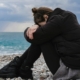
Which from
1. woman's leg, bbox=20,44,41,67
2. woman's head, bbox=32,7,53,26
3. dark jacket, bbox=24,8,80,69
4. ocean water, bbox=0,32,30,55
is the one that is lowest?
ocean water, bbox=0,32,30,55

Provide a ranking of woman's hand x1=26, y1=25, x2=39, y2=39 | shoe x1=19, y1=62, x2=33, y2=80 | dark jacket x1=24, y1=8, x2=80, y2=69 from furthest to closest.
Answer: shoe x1=19, y1=62, x2=33, y2=80 → woman's hand x1=26, y1=25, x2=39, y2=39 → dark jacket x1=24, y1=8, x2=80, y2=69

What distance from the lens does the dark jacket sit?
3.69m

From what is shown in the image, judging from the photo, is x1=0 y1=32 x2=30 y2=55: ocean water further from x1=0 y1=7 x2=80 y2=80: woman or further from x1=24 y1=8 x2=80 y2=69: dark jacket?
x1=24 y1=8 x2=80 y2=69: dark jacket

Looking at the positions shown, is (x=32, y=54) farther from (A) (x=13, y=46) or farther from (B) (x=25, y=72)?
(A) (x=13, y=46)

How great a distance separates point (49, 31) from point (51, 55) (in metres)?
0.34

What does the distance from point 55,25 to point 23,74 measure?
3.41ft

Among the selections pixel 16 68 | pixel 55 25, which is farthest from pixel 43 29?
pixel 16 68

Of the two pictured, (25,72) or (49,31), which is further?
(25,72)

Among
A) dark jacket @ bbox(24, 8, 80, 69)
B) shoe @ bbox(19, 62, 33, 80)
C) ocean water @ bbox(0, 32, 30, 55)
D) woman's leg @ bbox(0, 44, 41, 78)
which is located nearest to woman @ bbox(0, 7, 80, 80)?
dark jacket @ bbox(24, 8, 80, 69)

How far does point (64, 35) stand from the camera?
3752mm

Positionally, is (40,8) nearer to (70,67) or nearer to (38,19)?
(38,19)

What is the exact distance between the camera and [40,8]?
3.96m

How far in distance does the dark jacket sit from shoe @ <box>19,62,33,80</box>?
0.64 meters

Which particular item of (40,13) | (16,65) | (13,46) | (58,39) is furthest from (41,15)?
(13,46)
